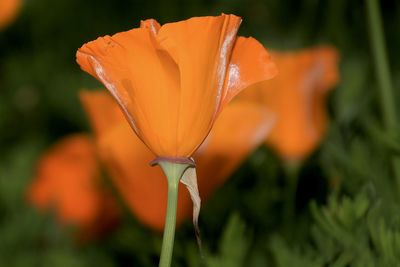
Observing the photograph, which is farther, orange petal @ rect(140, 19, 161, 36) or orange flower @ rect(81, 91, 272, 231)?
orange flower @ rect(81, 91, 272, 231)

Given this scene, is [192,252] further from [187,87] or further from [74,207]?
[74,207]

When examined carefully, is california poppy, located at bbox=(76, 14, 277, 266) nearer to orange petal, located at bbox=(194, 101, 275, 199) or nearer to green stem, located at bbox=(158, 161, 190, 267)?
green stem, located at bbox=(158, 161, 190, 267)

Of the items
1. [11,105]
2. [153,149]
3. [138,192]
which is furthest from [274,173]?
[11,105]

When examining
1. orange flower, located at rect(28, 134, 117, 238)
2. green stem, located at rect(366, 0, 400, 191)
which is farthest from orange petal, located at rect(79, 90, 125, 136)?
orange flower, located at rect(28, 134, 117, 238)

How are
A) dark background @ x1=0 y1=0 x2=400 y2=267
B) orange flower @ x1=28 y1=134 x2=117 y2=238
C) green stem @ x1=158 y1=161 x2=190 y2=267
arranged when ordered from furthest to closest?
orange flower @ x1=28 y1=134 x2=117 y2=238 < dark background @ x1=0 y1=0 x2=400 y2=267 < green stem @ x1=158 y1=161 x2=190 y2=267

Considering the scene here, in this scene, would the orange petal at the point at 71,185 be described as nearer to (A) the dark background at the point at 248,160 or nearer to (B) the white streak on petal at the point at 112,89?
(A) the dark background at the point at 248,160
